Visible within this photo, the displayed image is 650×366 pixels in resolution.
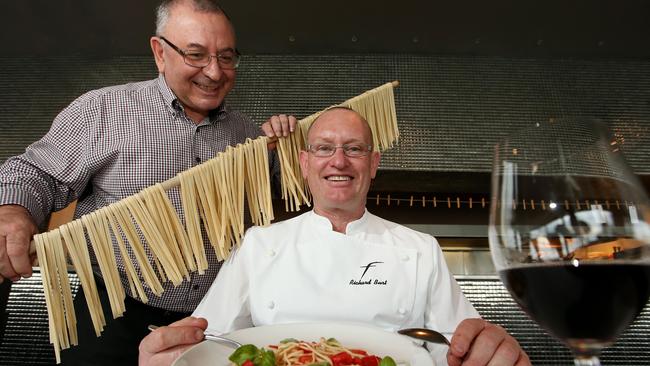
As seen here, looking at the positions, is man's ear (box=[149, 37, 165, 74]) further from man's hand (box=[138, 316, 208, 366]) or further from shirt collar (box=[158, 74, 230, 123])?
man's hand (box=[138, 316, 208, 366])

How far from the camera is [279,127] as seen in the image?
5.60 ft

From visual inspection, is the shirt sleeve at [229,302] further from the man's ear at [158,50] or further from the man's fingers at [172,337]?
the man's ear at [158,50]

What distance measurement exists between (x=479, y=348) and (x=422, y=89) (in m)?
2.94

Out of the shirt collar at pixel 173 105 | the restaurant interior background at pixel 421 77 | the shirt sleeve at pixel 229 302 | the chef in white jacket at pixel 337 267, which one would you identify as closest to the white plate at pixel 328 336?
the chef in white jacket at pixel 337 267

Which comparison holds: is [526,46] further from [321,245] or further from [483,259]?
[321,245]

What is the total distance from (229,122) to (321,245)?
793 mm

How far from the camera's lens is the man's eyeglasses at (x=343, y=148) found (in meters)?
1.68

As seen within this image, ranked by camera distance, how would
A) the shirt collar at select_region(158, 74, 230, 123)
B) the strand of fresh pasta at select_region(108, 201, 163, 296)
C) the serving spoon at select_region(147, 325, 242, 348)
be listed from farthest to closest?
the shirt collar at select_region(158, 74, 230, 123) → the strand of fresh pasta at select_region(108, 201, 163, 296) → the serving spoon at select_region(147, 325, 242, 348)

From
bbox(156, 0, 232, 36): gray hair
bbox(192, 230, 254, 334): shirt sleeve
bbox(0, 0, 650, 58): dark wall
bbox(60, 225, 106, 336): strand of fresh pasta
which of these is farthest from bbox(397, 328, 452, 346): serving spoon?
bbox(0, 0, 650, 58): dark wall

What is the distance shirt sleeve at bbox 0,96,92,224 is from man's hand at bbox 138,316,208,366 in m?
0.72

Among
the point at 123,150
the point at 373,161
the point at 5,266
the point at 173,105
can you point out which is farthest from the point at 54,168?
the point at 373,161

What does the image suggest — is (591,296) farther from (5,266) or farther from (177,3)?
(177,3)

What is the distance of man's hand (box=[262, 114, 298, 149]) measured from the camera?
5.57 feet

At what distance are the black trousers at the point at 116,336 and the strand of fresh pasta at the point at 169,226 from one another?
0.30m
